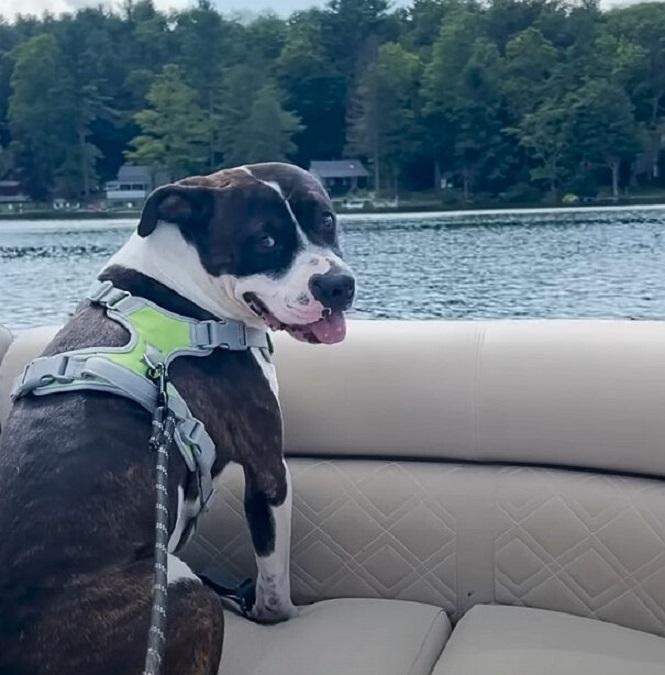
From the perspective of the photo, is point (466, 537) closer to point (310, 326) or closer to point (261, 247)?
point (310, 326)

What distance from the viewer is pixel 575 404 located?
1900mm

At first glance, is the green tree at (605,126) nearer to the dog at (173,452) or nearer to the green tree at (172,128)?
the green tree at (172,128)

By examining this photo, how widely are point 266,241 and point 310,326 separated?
160mm

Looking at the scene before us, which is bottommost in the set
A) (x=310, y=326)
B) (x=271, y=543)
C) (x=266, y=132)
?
(x=271, y=543)

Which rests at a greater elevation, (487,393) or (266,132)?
(266,132)

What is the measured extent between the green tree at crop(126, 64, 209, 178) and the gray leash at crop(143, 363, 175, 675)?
1.08 metres

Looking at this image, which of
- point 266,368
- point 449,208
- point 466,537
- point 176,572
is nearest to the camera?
point 176,572

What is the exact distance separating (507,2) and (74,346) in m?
1.57

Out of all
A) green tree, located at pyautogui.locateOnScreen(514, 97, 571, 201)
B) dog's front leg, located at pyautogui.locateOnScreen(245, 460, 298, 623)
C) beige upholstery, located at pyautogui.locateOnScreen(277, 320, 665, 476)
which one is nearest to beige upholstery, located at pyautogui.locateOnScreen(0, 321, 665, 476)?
beige upholstery, located at pyautogui.locateOnScreen(277, 320, 665, 476)

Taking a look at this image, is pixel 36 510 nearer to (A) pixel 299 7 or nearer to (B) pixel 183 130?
(B) pixel 183 130

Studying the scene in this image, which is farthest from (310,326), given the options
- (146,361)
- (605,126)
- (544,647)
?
(605,126)

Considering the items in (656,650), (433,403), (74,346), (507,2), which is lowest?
(656,650)

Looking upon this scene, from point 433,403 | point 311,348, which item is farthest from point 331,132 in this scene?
point 433,403

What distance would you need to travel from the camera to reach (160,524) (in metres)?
1.37
